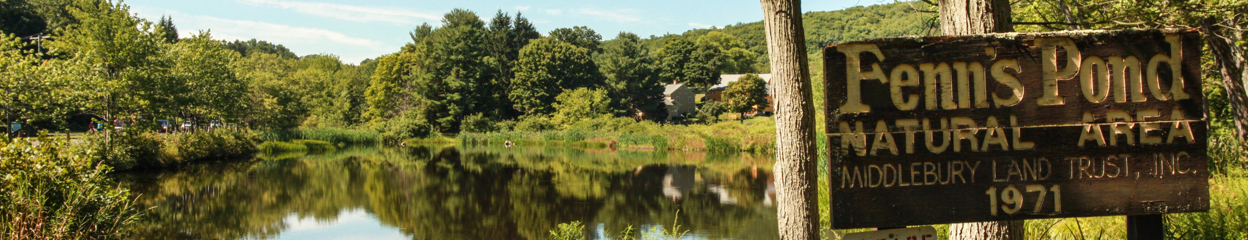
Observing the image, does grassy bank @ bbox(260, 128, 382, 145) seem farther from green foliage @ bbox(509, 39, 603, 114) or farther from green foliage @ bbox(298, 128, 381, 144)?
green foliage @ bbox(509, 39, 603, 114)

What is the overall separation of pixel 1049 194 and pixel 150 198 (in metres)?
15.0

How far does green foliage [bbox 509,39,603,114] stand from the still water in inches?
792

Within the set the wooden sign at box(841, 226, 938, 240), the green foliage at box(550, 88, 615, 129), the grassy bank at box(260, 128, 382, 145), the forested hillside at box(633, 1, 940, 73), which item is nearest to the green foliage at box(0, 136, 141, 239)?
the wooden sign at box(841, 226, 938, 240)

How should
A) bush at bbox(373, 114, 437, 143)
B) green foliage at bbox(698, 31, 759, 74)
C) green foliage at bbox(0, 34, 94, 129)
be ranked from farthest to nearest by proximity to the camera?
1. green foliage at bbox(698, 31, 759, 74)
2. bush at bbox(373, 114, 437, 143)
3. green foliage at bbox(0, 34, 94, 129)

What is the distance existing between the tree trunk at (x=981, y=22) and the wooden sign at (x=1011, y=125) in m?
0.72

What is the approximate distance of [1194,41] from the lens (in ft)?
8.64

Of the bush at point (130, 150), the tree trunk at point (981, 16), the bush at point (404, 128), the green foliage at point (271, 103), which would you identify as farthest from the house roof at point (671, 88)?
the tree trunk at point (981, 16)

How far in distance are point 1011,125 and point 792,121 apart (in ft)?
3.44

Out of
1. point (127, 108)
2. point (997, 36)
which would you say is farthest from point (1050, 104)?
point (127, 108)

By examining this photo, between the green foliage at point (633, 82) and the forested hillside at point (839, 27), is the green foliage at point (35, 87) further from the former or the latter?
the green foliage at point (633, 82)

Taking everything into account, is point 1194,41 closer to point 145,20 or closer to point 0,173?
point 0,173

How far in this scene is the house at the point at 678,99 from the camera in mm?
53156

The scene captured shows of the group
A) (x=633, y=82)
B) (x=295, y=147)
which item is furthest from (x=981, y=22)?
(x=633, y=82)

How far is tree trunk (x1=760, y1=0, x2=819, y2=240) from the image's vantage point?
3375 millimetres
